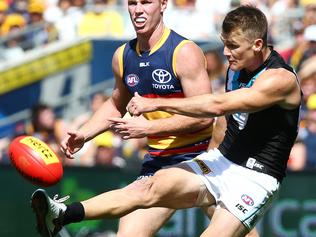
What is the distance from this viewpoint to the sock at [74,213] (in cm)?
695

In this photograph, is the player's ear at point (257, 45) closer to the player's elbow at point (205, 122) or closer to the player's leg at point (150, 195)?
the player's elbow at point (205, 122)

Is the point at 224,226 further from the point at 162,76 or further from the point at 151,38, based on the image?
the point at 151,38

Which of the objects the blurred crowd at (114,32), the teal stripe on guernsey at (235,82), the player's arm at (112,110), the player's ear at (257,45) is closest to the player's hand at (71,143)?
the player's arm at (112,110)

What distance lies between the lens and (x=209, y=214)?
7.94m

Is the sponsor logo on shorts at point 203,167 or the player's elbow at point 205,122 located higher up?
A: the player's elbow at point 205,122

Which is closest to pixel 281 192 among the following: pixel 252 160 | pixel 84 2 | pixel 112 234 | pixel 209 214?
pixel 112 234

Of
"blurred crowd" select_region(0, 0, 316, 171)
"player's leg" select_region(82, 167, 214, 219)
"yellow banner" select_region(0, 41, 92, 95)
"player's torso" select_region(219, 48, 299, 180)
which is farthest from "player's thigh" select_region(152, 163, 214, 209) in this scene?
"yellow banner" select_region(0, 41, 92, 95)

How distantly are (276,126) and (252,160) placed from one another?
0.29 meters

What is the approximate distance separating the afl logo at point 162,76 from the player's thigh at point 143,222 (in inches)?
38.1

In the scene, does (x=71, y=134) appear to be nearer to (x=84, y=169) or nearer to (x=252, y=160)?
(x=252, y=160)

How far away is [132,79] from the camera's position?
7785mm

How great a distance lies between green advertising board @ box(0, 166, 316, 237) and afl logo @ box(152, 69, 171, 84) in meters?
3.34

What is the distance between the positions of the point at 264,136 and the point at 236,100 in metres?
0.49

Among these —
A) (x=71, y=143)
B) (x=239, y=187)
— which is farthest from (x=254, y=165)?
(x=71, y=143)
